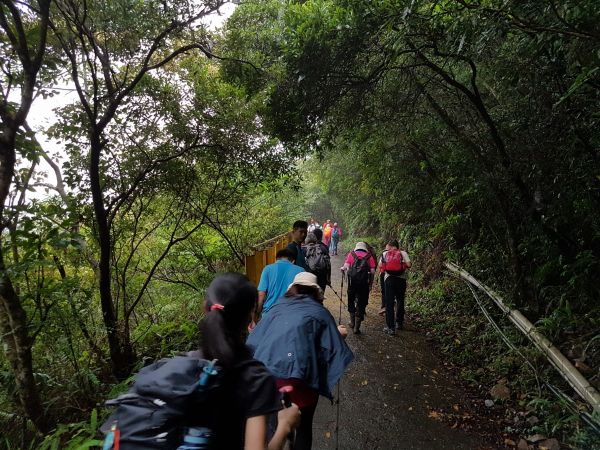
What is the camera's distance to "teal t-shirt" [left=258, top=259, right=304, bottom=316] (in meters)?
3.89

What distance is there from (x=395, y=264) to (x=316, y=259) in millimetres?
1686

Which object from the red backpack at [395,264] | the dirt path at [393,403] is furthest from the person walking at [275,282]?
the red backpack at [395,264]

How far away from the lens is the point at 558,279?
5.42m

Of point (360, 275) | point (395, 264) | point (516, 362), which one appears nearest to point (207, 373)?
point (516, 362)

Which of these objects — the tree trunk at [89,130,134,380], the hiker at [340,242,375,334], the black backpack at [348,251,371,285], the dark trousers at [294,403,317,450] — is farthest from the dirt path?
the tree trunk at [89,130,134,380]

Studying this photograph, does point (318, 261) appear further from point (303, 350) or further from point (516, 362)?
point (303, 350)

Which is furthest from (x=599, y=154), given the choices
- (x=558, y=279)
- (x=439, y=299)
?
(x=439, y=299)

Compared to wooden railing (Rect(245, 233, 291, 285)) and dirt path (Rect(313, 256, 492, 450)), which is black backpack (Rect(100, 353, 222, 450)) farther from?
wooden railing (Rect(245, 233, 291, 285))

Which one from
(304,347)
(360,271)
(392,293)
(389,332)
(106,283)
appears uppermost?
(106,283)

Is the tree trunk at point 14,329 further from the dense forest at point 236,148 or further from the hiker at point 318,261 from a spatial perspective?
the hiker at point 318,261

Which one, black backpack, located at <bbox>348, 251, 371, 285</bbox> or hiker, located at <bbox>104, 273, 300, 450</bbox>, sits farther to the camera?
black backpack, located at <bbox>348, 251, 371, 285</bbox>

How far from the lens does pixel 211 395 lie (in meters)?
1.28

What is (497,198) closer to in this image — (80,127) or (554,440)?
(554,440)

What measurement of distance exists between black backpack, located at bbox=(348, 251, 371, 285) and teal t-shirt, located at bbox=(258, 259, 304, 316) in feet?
9.03
